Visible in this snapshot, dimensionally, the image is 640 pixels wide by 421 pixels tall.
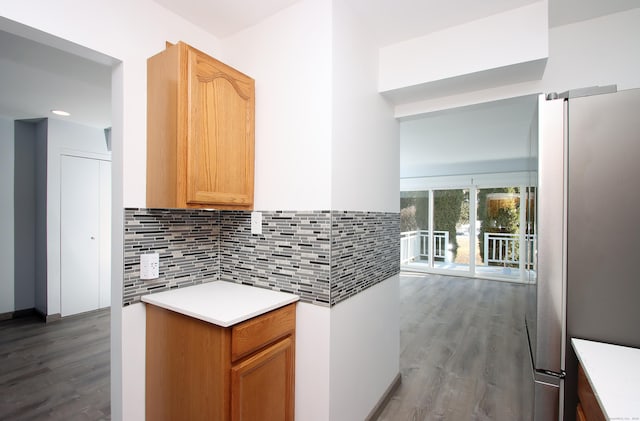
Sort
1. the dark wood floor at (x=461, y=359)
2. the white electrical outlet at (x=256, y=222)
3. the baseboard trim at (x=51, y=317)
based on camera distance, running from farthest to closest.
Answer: the baseboard trim at (x=51, y=317), the dark wood floor at (x=461, y=359), the white electrical outlet at (x=256, y=222)

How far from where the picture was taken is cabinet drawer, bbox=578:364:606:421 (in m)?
0.88

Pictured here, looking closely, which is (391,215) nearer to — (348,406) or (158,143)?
(348,406)

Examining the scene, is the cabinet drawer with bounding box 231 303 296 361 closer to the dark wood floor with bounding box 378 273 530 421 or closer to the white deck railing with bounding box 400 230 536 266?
the dark wood floor with bounding box 378 273 530 421

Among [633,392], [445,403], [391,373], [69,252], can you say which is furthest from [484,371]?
[69,252]

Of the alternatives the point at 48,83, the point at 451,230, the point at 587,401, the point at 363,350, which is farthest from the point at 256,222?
the point at 451,230

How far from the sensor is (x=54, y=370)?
2506mm

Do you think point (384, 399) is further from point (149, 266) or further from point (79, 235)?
point (79, 235)

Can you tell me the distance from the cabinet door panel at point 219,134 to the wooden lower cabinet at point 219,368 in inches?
24.8

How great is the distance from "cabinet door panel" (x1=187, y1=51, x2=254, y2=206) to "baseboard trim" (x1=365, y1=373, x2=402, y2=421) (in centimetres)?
156

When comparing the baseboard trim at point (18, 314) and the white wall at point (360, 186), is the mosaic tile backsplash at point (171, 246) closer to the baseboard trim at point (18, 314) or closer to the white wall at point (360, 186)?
the white wall at point (360, 186)

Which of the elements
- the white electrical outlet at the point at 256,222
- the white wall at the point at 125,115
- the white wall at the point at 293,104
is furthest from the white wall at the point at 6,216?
the white electrical outlet at the point at 256,222

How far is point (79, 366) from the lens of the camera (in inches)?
101

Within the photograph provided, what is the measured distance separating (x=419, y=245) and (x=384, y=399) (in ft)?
18.7

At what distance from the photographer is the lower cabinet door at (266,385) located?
1282 millimetres
